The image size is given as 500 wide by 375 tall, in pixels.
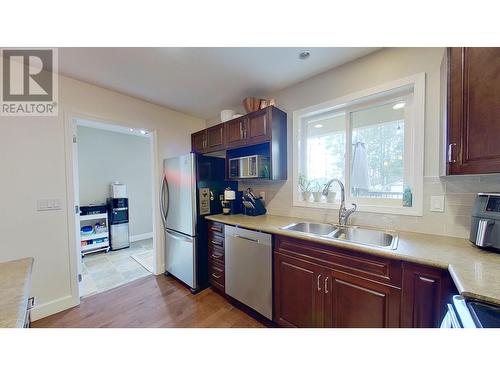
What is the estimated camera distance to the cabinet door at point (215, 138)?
2402 mm

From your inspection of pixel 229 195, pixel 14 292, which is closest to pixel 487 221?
pixel 229 195

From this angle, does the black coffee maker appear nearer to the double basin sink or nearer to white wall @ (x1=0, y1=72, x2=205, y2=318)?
the double basin sink

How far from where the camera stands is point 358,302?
1.15 m

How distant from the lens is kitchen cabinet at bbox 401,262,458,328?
88 cm

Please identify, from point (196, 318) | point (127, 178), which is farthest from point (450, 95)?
point (127, 178)

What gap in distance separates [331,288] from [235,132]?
1.83 meters

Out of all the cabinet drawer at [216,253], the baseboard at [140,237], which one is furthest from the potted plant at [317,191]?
the baseboard at [140,237]

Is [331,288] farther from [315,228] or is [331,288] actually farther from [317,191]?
[317,191]

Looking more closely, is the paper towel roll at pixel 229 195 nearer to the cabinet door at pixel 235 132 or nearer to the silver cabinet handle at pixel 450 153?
the cabinet door at pixel 235 132

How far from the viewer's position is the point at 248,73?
1.87 m

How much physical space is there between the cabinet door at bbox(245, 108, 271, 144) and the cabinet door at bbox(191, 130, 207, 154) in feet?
2.71

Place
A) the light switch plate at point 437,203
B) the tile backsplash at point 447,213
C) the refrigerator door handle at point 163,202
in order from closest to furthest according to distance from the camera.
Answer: the tile backsplash at point 447,213, the light switch plate at point 437,203, the refrigerator door handle at point 163,202

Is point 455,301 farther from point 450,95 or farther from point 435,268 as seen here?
point 450,95

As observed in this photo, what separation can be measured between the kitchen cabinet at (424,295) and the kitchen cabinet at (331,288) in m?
0.04
